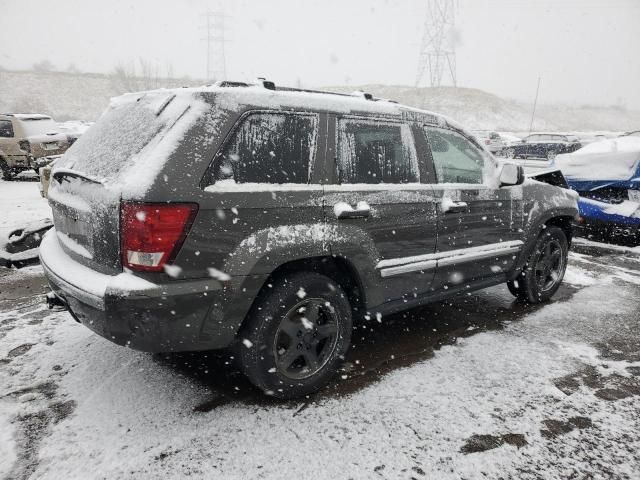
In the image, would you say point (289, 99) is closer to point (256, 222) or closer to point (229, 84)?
point (229, 84)

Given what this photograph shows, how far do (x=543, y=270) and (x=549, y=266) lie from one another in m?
0.12

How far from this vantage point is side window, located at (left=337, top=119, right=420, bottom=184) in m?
2.82

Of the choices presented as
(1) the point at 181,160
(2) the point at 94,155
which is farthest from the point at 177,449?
(2) the point at 94,155

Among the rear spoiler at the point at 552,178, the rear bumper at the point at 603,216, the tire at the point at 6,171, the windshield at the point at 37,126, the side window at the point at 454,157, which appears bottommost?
the tire at the point at 6,171

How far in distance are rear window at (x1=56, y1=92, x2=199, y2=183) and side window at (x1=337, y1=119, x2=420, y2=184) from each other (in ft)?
3.10

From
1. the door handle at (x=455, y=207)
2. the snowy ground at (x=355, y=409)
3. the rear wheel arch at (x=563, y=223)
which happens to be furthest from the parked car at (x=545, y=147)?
the door handle at (x=455, y=207)

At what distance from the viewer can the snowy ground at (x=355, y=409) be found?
2191 millimetres

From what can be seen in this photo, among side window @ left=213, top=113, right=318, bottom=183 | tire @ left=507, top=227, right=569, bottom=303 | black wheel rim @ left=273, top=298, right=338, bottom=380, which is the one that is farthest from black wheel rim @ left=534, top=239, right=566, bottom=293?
side window @ left=213, top=113, right=318, bottom=183

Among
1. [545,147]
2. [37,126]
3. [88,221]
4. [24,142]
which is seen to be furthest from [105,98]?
[88,221]

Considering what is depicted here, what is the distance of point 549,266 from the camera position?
4.57m

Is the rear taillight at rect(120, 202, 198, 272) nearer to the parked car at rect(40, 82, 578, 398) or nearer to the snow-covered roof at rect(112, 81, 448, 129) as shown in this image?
the parked car at rect(40, 82, 578, 398)

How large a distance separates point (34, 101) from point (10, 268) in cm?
7503

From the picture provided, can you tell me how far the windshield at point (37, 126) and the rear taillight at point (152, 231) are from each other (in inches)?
557

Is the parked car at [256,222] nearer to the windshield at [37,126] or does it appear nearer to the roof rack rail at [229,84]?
the roof rack rail at [229,84]
